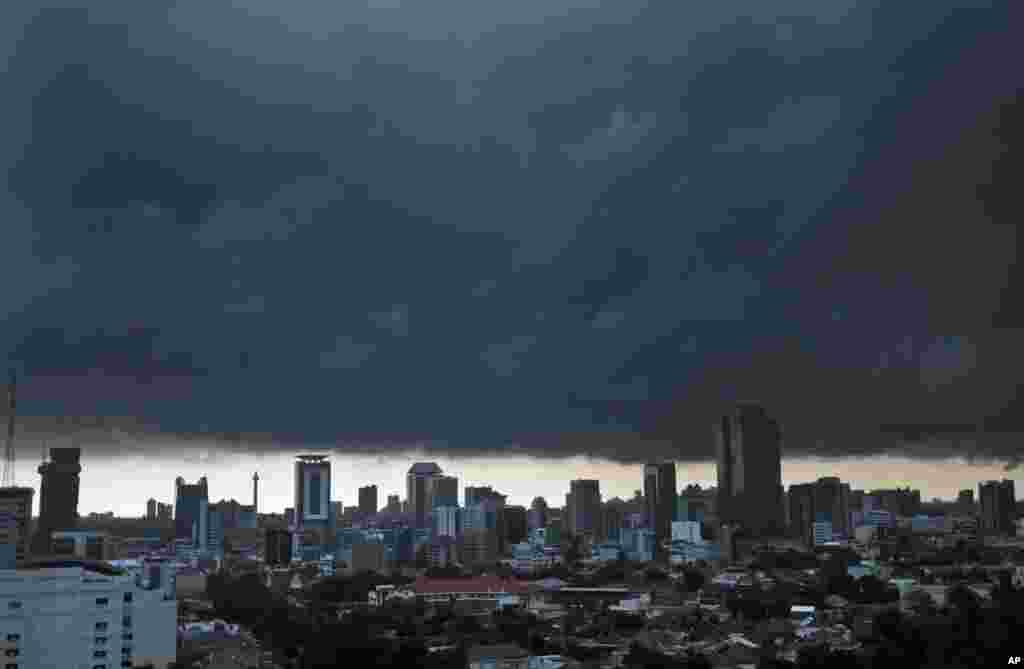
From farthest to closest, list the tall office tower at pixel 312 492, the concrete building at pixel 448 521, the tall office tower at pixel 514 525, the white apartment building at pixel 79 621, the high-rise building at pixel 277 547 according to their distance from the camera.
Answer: the tall office tower at pixel 312 492 < the concrete building at pixel 448 521 < the tall office tower at pixel 514 525 < the high-rise building at pixel 277 547 < the white apartment building at pixel 79 621

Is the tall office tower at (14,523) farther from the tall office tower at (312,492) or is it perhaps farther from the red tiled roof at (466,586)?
the tall office tower at (312,492)

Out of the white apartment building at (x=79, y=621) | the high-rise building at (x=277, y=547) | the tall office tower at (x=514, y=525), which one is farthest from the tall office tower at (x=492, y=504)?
the white apartment building at (x=79, y=621)

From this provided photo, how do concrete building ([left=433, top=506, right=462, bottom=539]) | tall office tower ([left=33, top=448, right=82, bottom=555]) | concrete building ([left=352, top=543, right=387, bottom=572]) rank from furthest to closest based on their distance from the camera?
concrete building ([left=433, top=506, right=462, bottom=539]) → tall office tower ([left=33, top=448, right=82, bottom=555]) → concrete building ([left=352, top=543, right=387, bottom=572])

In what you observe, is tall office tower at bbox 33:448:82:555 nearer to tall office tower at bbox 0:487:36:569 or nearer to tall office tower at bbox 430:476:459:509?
tall office tower at bbox 0:487:36:569

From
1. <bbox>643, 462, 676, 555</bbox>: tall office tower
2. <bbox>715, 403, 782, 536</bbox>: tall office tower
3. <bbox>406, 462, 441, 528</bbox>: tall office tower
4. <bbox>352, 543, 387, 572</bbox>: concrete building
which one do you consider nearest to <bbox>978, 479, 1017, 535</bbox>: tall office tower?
<bbox>715, 403, 782, 536</bbox>: tall office tower

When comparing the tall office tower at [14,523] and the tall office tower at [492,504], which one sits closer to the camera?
the tall office tower at [14,523]

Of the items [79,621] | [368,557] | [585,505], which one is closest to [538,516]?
[585,505]
